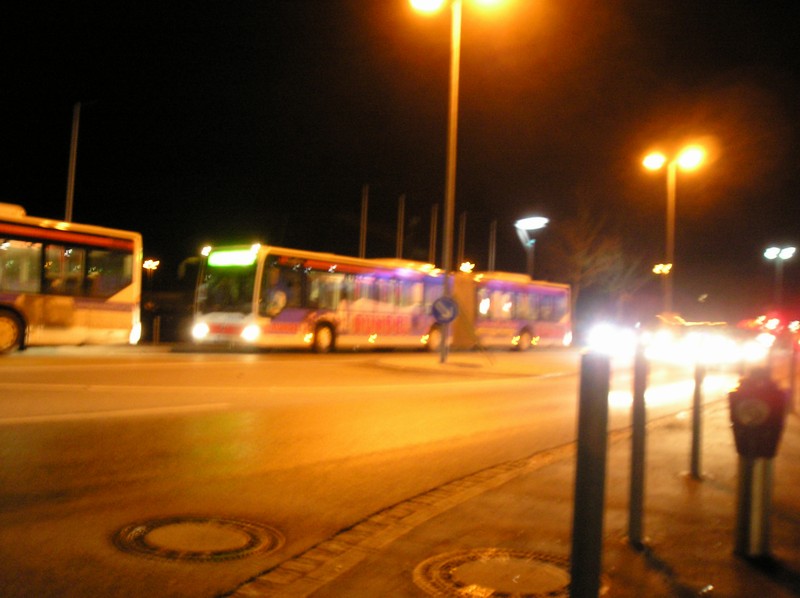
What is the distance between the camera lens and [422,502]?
7.25 metres

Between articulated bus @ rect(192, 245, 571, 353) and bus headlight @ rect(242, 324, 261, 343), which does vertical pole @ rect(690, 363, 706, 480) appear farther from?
bus headlight @ rect(242, 324, 261, 343)

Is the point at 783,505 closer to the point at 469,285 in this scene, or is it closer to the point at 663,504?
the point at 663,504

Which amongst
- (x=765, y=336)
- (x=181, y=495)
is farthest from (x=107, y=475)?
(x=765, y=336)

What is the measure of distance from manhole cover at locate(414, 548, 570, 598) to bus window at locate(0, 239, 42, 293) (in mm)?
17038

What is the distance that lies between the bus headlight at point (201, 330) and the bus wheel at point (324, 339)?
3.35m

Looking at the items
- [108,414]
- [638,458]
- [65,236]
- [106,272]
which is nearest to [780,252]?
[106,272]

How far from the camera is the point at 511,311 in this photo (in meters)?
35.2

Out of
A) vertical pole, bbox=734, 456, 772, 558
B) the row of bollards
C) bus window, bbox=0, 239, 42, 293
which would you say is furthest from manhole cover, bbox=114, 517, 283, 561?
bus window, bbox=0, 239, 42, 293

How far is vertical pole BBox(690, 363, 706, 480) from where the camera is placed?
7785 mm

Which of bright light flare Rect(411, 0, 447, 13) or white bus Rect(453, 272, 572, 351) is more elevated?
bright light flare Rect(411, 0, 447, 13)

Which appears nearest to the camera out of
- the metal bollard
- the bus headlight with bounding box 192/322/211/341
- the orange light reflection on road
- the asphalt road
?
the asphalt road

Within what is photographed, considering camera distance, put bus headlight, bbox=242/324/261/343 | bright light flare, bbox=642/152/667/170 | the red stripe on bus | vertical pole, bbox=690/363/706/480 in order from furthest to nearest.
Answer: bus headlight, bbox=242/324/261/343, bright light flare, bbox=642/152/667/170, the red stripe on bus, vertical pole, bbox=690/363/706/480

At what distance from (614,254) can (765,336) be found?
41.9 metres

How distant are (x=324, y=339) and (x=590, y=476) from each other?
2350 centimetres
